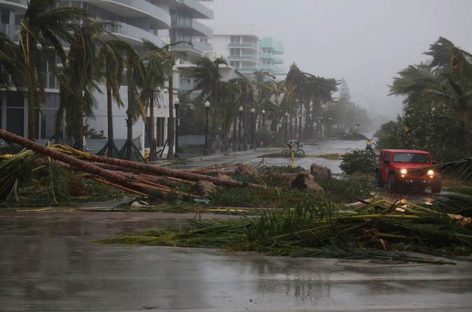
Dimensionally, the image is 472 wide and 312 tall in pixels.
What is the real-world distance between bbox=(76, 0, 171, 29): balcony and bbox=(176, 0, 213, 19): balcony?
61.1 feet

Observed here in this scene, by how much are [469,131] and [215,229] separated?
2475 centimetres

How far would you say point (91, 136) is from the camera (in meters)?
47.9

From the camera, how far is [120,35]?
2361 inches

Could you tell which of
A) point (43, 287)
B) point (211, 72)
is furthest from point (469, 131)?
point (211, 72)

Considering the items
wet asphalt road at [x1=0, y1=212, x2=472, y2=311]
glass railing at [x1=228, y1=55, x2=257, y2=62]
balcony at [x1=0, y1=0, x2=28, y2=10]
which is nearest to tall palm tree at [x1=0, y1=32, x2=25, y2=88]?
wet asphalt road at [x1=0, y1=212, x2=472, y2=311]

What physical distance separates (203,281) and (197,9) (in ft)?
306

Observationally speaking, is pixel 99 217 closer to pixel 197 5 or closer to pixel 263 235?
pixel 263 235

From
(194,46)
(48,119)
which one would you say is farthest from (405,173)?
(194,46)

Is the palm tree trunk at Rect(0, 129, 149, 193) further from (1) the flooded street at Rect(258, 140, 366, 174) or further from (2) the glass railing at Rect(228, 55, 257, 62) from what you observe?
(2) the glass railing at Rect(228, 55, 257, 62)

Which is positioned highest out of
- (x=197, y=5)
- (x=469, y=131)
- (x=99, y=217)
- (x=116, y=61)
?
(x=197, y=5)

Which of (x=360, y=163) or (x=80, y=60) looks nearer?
(x=80, y=60)

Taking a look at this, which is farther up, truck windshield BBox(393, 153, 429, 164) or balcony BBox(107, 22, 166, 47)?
balcony BBox(107, 22, 166, 47)

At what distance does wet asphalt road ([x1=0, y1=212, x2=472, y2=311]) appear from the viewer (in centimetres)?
715

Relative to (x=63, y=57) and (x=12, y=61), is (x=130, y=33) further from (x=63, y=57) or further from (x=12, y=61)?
(x=12, y=61)
